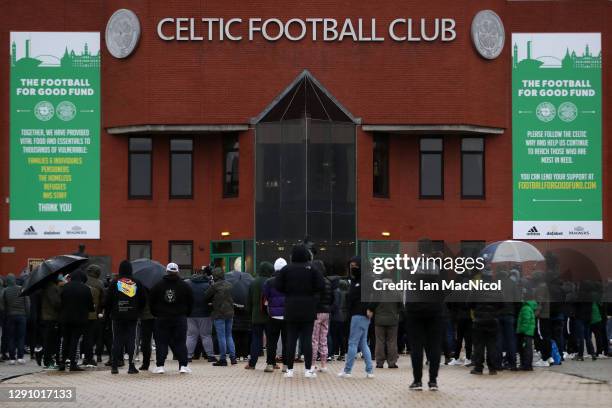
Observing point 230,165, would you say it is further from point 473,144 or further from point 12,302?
point 12,302

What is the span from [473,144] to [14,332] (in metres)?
22.1

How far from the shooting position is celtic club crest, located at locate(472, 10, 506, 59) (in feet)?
135

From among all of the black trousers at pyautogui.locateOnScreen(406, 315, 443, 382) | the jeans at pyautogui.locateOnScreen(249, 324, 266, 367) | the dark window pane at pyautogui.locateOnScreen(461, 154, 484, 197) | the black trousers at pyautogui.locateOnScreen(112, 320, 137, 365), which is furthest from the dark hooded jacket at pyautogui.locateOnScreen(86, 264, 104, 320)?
the dark window pane at pyautogui.locateOnScreen(461, 154, 484, 197)

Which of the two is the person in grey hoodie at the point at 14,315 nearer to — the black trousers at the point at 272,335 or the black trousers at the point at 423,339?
the black trousers at the point at 272,335

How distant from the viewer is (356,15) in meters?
40.8

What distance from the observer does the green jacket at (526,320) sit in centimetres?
2095

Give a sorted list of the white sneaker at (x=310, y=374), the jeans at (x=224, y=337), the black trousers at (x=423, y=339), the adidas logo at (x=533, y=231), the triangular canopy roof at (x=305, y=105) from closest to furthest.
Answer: the black trousers at (x=423, y=339) < the white sneaker at (x=310, y=374) < the jeans at (x=224, y=337) < the triangular canopy roof at (x=305, y=105) < the adidas logo at (x=533, y=231)

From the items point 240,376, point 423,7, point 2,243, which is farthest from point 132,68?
point 240,376

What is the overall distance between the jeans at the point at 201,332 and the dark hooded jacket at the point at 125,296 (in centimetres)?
316

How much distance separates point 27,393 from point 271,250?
2306 cm

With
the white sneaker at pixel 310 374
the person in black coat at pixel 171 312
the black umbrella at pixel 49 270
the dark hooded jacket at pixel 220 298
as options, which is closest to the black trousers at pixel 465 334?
the dark hooded jacket at pixel 220 298

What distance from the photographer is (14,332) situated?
24344 millimetres

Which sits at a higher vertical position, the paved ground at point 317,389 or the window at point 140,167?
the window at point 140,167

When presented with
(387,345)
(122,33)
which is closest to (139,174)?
(122,33)
